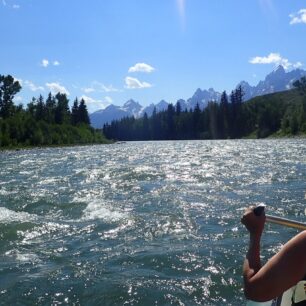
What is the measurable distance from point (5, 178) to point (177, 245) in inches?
865

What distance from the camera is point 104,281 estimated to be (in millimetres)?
10484

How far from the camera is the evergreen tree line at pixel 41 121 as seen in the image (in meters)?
112

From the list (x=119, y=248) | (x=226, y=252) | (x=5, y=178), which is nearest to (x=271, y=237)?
(x=226, y=252)

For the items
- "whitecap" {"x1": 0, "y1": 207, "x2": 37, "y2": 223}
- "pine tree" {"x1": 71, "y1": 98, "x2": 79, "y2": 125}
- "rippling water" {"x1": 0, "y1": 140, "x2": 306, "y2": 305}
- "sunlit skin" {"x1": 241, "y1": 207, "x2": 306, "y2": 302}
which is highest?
"pine tree" {"x1": 71, "y1": 98, "x2": 79, "y2": 125}

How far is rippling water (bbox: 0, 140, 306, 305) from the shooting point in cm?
995

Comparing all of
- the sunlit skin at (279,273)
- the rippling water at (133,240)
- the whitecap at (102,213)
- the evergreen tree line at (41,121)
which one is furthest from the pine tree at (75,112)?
the sunlit skin at (279,273)

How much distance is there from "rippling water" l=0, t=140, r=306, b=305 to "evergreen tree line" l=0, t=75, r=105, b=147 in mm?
85760

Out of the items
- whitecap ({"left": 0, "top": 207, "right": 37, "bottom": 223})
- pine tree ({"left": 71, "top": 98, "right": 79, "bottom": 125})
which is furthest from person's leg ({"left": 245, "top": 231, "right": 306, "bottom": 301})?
pine tree ({"left": 71, "top": 98, "right": 79, "bottom": 125})

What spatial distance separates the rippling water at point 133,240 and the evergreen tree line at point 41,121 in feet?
281

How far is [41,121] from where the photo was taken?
425 ft

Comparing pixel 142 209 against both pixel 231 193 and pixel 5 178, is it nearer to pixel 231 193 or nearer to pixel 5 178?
pixel 231 193

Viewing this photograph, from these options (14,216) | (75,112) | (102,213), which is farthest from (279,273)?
(75,112)

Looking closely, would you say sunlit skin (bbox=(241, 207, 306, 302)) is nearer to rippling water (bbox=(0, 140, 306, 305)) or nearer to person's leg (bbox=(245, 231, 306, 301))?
person's leg (bbox=(245, 231, 306, 301))

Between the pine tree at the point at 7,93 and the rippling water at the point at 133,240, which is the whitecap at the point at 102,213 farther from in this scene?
the pine tree at the point at 7,93
